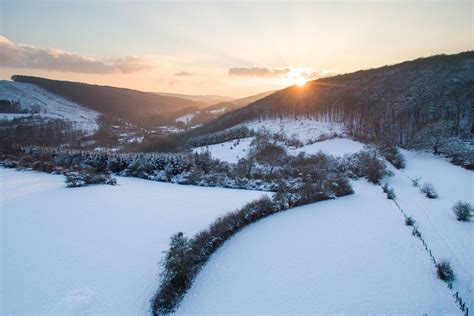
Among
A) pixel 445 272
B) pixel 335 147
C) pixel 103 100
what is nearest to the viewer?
pixel 445 272

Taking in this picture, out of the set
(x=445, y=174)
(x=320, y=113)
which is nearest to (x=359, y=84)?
(x=320, y=113)

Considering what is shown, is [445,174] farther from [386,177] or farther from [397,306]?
[397,306]

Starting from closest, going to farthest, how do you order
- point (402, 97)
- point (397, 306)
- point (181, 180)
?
point (397, 306) → point (181, 180) → point (402, 97)

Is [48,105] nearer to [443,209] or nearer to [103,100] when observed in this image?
[103,100]

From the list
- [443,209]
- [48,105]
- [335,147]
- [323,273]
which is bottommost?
[323,273]

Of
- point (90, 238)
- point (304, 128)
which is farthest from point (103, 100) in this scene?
point (90, 238)

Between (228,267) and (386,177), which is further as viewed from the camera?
(386,177)

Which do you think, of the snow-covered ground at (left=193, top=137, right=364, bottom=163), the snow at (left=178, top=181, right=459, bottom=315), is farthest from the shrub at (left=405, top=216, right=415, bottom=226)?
the snow-covered ground at (left=193, top=137, right=364, bottom=163)

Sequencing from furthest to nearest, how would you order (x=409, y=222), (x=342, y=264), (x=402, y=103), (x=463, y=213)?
(x=402, y=103) < (x=409, y=222) < (x=463, y=213) < (x=342, y=264)
